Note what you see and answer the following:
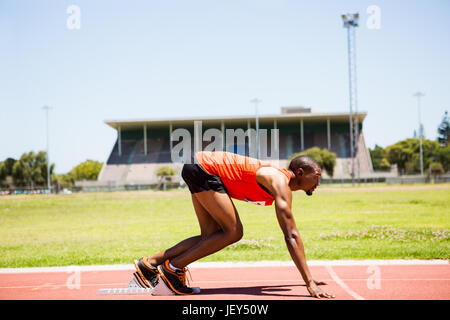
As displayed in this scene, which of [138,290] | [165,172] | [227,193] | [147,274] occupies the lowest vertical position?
[138,290]

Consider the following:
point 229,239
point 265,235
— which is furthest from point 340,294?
point 265,235

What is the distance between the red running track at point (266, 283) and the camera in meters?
5.02

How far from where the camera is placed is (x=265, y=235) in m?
12.7

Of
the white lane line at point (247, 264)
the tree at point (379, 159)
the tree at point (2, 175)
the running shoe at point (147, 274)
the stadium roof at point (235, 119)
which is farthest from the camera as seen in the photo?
the tree at point (379, 159)

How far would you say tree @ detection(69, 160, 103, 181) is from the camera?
10100 centimetres

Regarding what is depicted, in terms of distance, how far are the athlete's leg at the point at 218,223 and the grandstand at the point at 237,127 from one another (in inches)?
2424

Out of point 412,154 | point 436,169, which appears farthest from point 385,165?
point 436,169

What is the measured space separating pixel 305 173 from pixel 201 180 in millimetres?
1021

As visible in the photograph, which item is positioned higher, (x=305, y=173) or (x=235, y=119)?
(x=235, y=119)

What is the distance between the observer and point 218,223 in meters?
4.88

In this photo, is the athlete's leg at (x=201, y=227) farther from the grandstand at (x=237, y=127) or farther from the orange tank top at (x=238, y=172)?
the grandstand at (x=237, y=127)

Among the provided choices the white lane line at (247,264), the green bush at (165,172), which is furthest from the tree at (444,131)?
the white lane line at (247,264)

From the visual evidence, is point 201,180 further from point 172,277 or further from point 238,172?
point 172,277

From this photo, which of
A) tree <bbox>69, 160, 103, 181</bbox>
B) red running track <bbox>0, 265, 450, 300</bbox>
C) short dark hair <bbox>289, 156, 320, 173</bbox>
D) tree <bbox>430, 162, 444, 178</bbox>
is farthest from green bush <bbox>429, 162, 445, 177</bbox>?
tree <bbox>69, 160, 103, 181</bbox>
